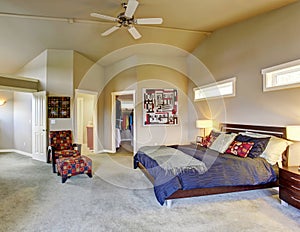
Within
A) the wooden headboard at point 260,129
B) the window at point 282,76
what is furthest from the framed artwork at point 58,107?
the window at point 282,76

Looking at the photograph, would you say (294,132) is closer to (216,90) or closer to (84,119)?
(216,90)

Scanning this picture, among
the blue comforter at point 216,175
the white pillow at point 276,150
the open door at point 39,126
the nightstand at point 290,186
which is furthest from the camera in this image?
the open door at point 39,126

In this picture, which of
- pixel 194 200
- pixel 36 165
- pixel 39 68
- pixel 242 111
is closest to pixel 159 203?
pixel 194 200

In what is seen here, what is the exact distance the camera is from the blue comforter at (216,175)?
304 cm

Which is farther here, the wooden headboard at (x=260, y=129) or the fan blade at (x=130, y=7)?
the wooden headboard at (x=260, y=129)

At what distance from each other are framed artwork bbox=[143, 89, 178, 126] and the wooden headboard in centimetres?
191

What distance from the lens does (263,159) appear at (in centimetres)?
357

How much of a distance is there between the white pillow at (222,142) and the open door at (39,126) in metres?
4.50

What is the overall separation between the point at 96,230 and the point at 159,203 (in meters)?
1.02

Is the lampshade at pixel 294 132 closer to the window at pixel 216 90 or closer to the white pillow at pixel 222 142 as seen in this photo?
the white pillow at pixel 222 142

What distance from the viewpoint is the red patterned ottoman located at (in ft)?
13.6

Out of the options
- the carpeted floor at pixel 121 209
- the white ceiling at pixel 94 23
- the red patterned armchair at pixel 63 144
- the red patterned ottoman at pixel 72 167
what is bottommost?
the carpeted floor at pixel 121 209

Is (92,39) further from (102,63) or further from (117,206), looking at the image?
(117,206)

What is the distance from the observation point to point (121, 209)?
9.73 feet
